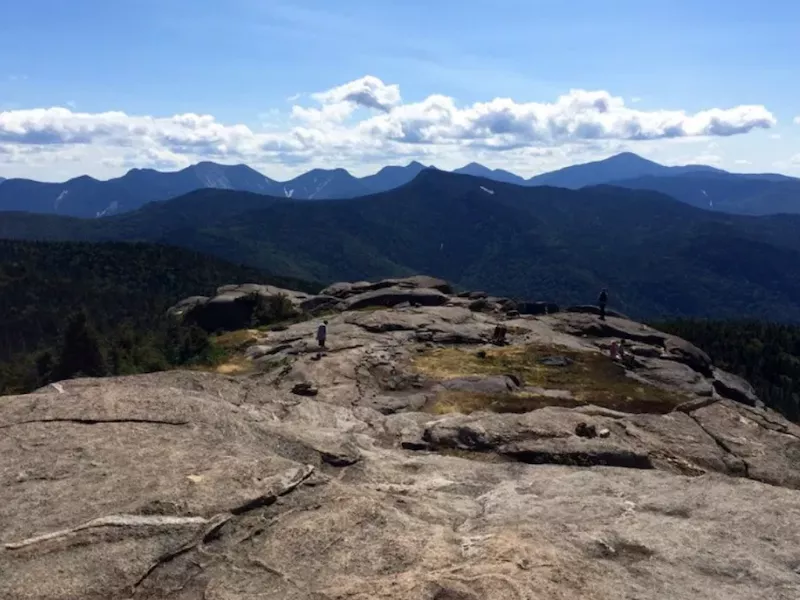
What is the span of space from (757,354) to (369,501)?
179m

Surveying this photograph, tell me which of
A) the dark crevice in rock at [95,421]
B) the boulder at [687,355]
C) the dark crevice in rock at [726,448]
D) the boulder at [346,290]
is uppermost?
the dark crevice in rock at [95,421]

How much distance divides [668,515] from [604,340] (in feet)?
197

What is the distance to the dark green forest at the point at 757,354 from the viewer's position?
150000 millimetres

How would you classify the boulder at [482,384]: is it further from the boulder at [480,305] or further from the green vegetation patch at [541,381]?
the boulder at [480,305]

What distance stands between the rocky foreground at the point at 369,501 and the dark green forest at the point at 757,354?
129328mm

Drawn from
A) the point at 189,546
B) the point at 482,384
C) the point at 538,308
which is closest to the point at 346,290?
the point at 538,308

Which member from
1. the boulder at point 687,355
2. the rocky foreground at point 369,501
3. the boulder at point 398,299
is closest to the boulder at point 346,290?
the boulder at point 398,299

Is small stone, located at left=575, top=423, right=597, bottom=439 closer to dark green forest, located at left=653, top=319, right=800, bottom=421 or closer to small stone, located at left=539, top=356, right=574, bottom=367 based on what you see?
small stone, located at left=539, top=356, right=574, bottom=367

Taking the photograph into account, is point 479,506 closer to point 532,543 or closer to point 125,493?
point 532,543

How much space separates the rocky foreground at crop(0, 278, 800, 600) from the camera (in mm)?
14250

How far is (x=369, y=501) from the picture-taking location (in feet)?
58.5

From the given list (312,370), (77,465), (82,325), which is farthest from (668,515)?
(82,325)

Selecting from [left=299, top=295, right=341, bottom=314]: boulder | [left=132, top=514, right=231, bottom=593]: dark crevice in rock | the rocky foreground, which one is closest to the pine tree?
[left=299, top=295, right=341, bottom=314]: boulder

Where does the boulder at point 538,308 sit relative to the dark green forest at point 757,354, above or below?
above
